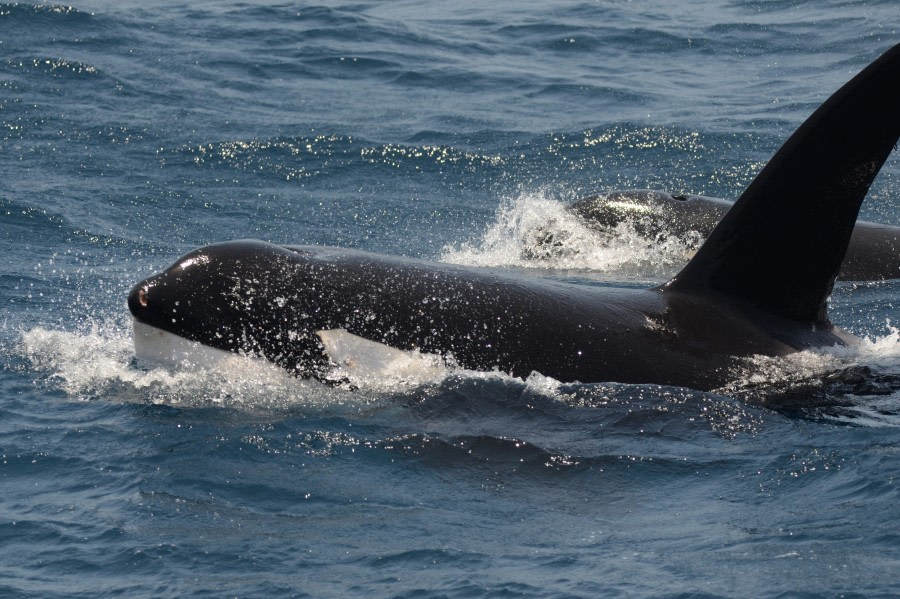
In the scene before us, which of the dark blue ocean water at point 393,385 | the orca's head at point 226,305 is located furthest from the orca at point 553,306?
the dark blue ocean water at point 393,385

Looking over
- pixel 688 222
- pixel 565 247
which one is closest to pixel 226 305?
pixel 565 247

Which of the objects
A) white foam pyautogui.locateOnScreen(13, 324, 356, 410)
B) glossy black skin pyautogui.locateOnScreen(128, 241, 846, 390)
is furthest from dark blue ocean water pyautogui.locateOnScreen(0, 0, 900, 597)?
glossy black skin pyautogui.locateOnScreen(128, 241, 846, 390)

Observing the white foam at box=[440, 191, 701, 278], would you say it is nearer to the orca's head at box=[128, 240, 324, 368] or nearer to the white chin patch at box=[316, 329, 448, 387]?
the white chin patch at box=[316, 329, 448, 387]

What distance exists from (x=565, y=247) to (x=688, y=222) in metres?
1.68

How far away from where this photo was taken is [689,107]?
26.5 metres

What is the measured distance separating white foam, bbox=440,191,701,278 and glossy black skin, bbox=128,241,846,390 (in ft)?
21.7

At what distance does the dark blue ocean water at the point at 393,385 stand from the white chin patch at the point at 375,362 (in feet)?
0.31

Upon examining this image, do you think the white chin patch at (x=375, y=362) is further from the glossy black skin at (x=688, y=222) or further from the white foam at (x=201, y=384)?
the glossy black skin at (x=688, y=222)

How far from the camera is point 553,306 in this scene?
991 centimetres

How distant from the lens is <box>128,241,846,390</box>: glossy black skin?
9562 millimetres

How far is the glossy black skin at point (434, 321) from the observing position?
9.56 metres

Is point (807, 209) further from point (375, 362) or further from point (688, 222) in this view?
point (688, 222)

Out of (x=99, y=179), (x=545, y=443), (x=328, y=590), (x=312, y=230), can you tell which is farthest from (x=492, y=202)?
(x=328, y=590)

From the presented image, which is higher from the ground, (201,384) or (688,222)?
(688,222)
